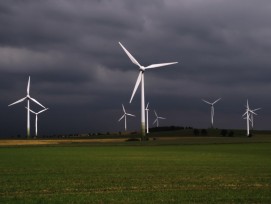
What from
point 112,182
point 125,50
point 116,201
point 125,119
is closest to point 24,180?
point 112,182

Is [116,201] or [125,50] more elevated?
[125,50]

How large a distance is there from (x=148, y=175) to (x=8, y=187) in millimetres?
8997

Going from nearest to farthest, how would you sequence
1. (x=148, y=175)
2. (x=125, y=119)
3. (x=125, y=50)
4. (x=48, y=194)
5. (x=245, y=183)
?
(x=48, y=194)
(x=245, y=183)
(x=148, y=175)
(x=125, y=50)
(x=125, y=119)

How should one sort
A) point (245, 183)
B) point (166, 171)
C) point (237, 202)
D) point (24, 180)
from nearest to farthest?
point (237, 202) < point (245, 183) < point (24, 180) < point (166, 171)

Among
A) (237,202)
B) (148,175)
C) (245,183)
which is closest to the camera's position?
(237,202)

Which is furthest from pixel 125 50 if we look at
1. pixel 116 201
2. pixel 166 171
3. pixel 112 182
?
pixel 116 201

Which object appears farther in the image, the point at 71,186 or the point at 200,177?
the point at 200,177

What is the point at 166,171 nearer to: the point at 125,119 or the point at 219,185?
the point at 219,185

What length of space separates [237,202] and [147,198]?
11.8ft

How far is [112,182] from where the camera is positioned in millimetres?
25188

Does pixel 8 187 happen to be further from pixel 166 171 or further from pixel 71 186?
pixel 166 171

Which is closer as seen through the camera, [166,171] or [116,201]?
[116,201]

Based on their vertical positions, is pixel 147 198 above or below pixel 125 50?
below

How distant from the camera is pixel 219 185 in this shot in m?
23.8
